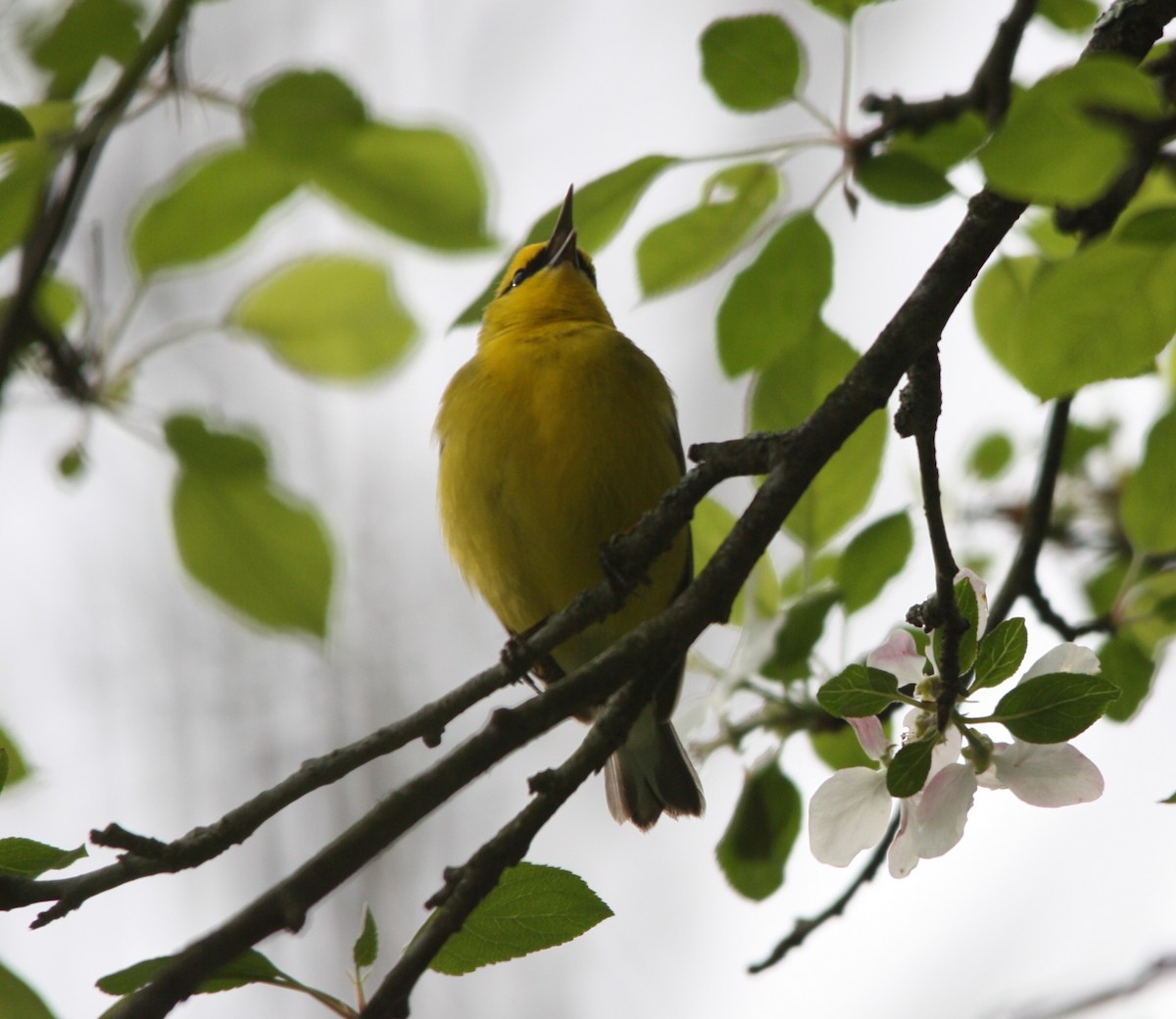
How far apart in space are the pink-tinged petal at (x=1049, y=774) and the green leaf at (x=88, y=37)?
1453 mm

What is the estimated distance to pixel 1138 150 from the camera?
1.42 meters

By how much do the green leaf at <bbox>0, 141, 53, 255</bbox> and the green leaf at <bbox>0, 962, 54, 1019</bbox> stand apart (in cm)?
88

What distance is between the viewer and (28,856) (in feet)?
5.39

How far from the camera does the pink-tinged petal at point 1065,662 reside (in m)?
1.70

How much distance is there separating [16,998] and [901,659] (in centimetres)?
115

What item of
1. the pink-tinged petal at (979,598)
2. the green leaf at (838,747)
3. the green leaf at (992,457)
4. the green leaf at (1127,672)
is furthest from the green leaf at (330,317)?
the green leaf at (992,457)

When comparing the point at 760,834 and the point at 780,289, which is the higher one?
the point at 780,289

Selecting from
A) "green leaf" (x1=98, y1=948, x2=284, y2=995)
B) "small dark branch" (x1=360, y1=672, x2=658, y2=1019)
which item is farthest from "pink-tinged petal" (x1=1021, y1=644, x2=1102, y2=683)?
"green leaf" (x1=98, y1=948, x2=284, y2=995)

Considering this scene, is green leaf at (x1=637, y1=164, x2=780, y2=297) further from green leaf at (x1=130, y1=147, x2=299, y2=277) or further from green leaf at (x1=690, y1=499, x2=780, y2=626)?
green leaf at (x1=130, y1=147, x2=299, y2=277)

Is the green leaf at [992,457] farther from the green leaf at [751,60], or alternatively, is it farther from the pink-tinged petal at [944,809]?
the pink-tinged petal at [944,809]

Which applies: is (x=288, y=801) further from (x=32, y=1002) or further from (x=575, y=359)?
(x=575, y=359)

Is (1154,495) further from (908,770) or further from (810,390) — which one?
(908,770)

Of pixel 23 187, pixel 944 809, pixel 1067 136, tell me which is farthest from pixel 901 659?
pixel 23 187

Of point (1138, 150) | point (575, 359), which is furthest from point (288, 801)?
point (575, 359)
